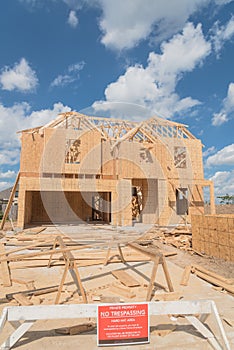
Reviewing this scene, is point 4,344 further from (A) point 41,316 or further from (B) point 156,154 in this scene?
(B) point 156,154

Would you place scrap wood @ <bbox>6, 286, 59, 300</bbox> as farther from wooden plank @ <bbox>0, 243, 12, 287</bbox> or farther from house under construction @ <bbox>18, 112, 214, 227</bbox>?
house under construction @ <bbox>18, 112, 214, 227</bbox>

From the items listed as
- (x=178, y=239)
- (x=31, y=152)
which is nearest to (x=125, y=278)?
(x=178, y=239)

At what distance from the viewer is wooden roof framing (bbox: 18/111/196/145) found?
2142cm

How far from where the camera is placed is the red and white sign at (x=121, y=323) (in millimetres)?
2588

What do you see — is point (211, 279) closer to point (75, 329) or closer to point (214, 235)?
point (214, 235)

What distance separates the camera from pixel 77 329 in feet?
10.3

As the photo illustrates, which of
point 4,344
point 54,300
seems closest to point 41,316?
point 4,344

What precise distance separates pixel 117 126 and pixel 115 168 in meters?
5.59

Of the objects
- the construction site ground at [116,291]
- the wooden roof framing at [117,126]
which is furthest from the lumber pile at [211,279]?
the wooden roof framing at [117,126]

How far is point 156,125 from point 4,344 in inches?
833

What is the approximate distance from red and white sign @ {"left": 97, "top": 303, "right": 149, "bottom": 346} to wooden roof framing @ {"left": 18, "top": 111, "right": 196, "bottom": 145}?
61.9 feet

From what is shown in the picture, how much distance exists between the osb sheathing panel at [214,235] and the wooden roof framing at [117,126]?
13.6 meters

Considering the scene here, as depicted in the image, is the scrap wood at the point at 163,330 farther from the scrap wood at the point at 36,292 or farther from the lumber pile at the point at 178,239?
the lumber pile at the point at 178,239

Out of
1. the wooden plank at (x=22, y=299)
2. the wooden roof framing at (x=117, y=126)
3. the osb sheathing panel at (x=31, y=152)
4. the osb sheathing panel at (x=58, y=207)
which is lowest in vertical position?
the wooden plank at (x=22, y=299)
